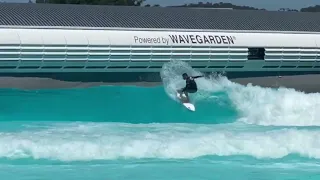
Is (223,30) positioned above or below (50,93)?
above

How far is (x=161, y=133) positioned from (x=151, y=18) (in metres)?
8.91

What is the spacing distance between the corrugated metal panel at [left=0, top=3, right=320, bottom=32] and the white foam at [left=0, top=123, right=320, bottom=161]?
23.5 ft

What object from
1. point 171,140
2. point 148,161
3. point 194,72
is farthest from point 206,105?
point 148,161

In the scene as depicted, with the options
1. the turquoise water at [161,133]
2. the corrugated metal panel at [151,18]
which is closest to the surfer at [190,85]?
the turquoise water at [161,133]

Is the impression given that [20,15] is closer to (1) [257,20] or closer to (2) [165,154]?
(1) [257,20]

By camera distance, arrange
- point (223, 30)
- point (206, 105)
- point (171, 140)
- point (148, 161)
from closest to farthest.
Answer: point (148, 161) → point (171, 140) → point (206, 105) → point (223, 30)

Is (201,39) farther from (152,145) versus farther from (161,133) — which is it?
(152,145)

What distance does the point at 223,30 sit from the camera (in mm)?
27031

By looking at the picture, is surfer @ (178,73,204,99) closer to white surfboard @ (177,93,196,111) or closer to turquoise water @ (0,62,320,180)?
white surfboard @ (177,93,196,111)

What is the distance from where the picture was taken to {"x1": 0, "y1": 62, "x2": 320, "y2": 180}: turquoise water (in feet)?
47.6

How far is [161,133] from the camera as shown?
62.4 feet

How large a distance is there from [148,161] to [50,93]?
32.2 ft

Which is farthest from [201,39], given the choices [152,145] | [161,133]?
[152,145]

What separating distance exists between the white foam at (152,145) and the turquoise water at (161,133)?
20 millimetres
